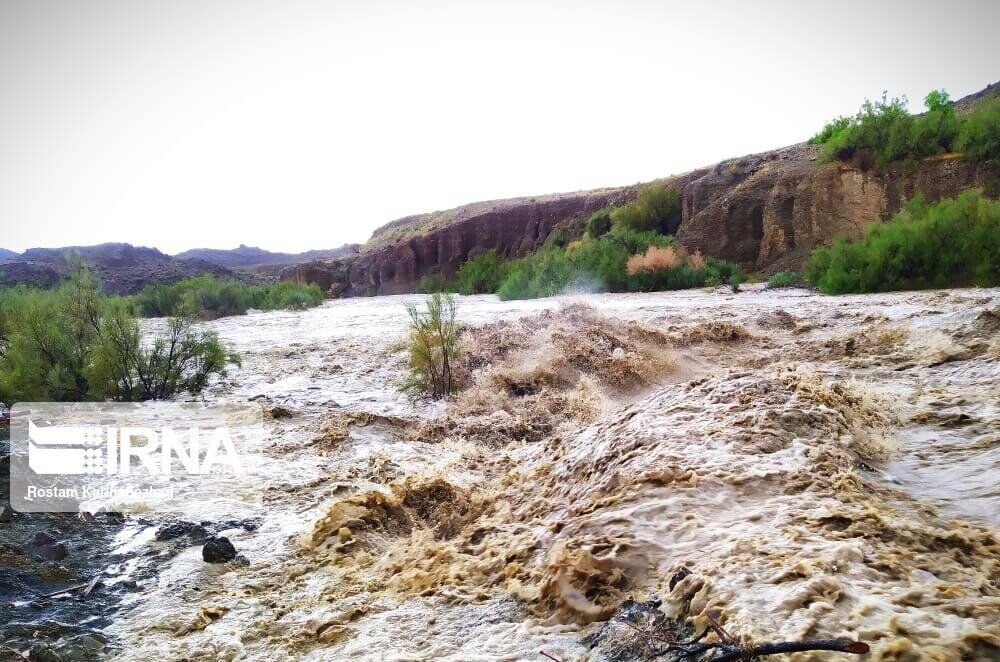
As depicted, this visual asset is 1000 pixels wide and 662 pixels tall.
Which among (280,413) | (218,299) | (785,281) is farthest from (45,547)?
(218,299)

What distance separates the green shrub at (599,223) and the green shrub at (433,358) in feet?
64.5

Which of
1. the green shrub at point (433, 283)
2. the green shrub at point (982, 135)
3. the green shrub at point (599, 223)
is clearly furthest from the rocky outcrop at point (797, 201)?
the green shrub at point (433, 283)

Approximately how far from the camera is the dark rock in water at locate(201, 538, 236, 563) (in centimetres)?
335

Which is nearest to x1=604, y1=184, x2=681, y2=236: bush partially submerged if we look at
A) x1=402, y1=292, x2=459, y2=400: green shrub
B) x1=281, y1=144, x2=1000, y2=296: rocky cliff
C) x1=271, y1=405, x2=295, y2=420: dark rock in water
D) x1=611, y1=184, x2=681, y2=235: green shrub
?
x1=611, y1=184, x2=681, y2=235: green shrub

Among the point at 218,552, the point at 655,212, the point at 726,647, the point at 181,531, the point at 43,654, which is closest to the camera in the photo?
the point at 726,647

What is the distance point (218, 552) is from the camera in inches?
133

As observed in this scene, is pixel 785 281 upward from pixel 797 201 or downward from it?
downward

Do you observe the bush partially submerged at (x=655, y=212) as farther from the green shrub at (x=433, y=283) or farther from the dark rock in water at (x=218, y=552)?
the dark rock in water at (x=218, y=552)

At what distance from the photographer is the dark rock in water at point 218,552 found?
3346 millimetres

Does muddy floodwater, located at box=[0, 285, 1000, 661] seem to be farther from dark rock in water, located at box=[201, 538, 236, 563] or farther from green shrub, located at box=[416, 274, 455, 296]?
green shrub, located at box=[416, 274, 455, 296]

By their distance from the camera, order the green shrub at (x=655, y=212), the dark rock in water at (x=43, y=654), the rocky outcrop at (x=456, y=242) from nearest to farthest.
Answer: the dark rock in water at (x=43, y=654) → the green shrub at (x=655, y=212) → the rocky outcrop at (x=456, y=242)

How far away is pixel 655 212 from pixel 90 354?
21.0 metres

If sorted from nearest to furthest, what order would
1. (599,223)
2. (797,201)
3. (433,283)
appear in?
(797,201)
(599,223)
(433,283)

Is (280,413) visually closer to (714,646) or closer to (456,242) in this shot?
(714,646)
